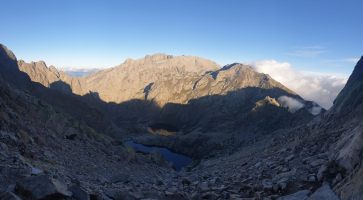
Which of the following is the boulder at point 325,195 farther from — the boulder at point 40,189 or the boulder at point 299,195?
the boulder at point 40,189

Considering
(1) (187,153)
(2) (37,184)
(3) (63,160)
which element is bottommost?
(1) (187,153)

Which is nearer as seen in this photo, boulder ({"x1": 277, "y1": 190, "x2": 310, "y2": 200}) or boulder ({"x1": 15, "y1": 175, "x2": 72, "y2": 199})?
boulder ({"x1": 15, "y1": 175, "x2": 72, "y2": 199})

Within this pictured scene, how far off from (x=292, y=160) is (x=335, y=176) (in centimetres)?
868

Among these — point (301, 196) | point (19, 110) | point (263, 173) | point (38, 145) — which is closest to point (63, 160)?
point (38, 145)

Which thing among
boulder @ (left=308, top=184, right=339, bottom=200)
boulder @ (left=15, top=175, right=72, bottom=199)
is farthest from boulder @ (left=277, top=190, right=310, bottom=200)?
boulder @ (left=15, top=175, right=72, bottom=199)

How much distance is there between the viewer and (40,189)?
47.9 feet

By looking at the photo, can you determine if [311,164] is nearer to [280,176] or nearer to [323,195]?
[280,176]

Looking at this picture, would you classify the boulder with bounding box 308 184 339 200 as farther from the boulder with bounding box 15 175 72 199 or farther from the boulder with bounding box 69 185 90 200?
the boulder with bounding box 15 175 72 199

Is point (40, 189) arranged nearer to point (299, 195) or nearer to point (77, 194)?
point (77, 194)

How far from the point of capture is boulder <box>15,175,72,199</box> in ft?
47.5

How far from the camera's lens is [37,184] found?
14742mm

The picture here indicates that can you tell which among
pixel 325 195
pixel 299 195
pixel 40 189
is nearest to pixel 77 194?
pixel 40 189

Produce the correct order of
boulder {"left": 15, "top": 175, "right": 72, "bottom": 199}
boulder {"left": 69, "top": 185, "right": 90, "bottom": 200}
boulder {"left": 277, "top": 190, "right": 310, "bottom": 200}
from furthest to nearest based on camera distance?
boulder {"left": 277, "top": 190, "right": 310, "bottom": 200} → boulder {"left": 69, "top": 185, "right": 90, "bottom": 200} → boulder {"left": 15, "top": 175, "right": 72, "bottom": 199}

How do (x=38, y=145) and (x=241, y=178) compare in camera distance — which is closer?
(x=241, y=178)
